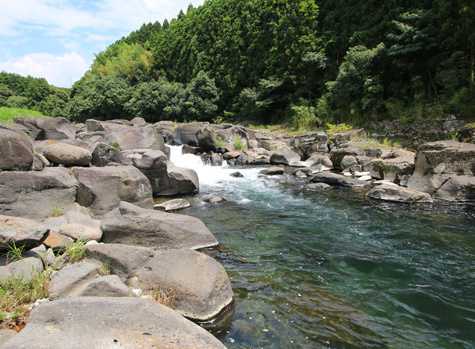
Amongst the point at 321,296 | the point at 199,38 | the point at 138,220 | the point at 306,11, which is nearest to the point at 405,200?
the point at 321,296

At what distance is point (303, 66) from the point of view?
26.3m

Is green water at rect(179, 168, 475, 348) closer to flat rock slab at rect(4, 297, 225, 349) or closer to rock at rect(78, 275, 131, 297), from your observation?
flat rock slab at rect(4, 297, 225, 349)

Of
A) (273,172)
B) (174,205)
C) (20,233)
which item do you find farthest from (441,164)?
(20,233)

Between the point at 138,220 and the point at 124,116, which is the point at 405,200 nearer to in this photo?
the point at 138,220

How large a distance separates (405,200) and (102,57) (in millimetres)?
70433

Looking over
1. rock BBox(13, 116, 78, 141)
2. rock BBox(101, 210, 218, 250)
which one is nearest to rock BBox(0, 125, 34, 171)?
rock BBox(101, 210, 218, 250)

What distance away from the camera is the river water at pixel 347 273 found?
3.42m

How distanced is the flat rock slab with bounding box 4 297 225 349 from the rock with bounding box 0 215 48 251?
3.88 feet

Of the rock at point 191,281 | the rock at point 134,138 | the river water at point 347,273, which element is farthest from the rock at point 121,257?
the rock at point 134,138

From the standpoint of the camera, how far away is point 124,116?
132 ft

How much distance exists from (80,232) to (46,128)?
8339 mm

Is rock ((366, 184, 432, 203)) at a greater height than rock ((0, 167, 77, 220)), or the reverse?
rock ((0, 167, 77, 220))

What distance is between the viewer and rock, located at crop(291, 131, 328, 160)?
1723 cm

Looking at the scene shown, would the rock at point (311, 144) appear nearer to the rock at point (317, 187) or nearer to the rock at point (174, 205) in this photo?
the rock at point (317, 187)
